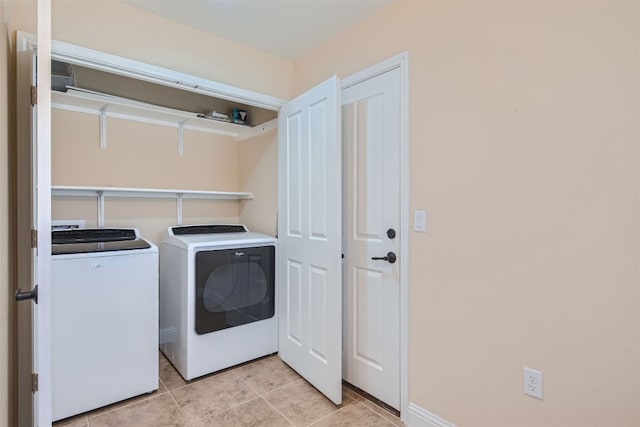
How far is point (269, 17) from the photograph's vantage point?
203 cm

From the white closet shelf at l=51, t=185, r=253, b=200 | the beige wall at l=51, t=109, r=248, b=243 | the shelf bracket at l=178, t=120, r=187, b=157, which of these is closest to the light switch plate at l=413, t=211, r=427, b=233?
the white closet shelf at l=51, t=185, r=253, b=200

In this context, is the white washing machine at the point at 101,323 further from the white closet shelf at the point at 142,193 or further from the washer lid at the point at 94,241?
the white closet shelf at the point at 142,193

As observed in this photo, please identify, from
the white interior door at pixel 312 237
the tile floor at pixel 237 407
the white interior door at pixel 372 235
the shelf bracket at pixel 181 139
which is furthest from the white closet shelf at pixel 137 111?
the tile floor at pixel 237 407

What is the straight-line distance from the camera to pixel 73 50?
1727 mm

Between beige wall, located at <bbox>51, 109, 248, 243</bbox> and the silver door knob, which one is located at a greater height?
beige wall, located at <bbox>51, 109, 248, 243</bbox>

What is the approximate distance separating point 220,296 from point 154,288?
0.44 metres

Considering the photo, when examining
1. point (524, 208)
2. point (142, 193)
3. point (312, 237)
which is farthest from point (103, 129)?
point (524, 208)

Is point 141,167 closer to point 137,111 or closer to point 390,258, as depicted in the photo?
point 137,111

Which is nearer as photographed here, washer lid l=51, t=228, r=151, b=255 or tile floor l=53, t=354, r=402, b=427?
tile floor l=53, t=354, r=402, b=427

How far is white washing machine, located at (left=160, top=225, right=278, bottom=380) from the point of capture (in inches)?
87.3

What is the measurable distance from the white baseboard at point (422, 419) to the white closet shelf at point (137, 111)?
255cm

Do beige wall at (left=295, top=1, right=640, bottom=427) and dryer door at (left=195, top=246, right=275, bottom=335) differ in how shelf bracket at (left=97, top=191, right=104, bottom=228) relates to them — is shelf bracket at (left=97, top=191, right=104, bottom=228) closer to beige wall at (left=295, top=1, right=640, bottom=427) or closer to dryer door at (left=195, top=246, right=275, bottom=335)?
dryer door at (left=195, top=246, right=275, bottom=335)

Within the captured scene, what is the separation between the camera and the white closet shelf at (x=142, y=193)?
238cm

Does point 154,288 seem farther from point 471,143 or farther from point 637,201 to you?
point 637,201
